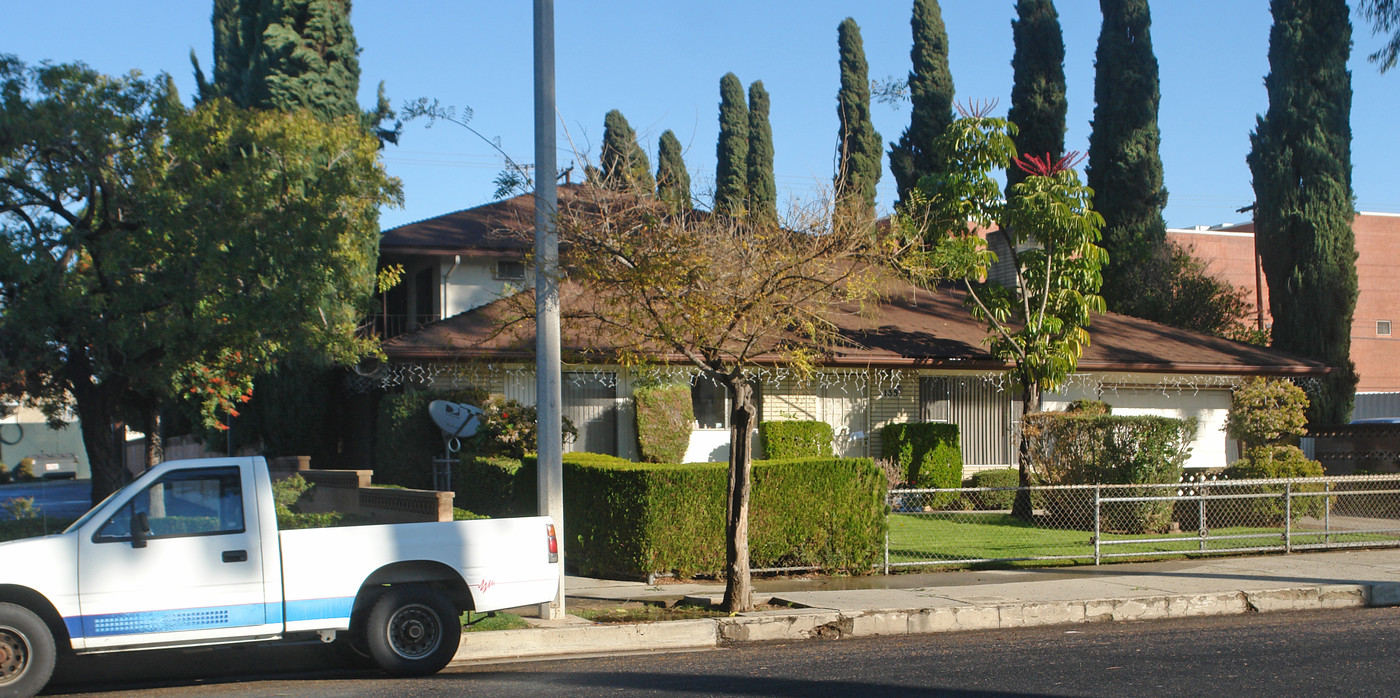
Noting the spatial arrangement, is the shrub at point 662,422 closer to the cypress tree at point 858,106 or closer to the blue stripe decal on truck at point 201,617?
the blue stripe decal on truck at point 201,617

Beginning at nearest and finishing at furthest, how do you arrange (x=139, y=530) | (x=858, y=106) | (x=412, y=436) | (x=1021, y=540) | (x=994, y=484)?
(x=139, y=530) < (x=1021, y=540) < (x=412, y=436) < (x=994, y=484) < (x=858, y=106)

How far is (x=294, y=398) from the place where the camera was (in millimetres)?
21812

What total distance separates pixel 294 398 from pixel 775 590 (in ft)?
42.1

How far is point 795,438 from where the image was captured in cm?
2020

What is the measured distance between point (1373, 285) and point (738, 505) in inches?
1869

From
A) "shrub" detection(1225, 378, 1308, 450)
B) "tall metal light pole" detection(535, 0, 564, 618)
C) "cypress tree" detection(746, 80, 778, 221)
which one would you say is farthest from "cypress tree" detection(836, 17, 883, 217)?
"tall metal light pole" detection(535, 0, 564, 618)

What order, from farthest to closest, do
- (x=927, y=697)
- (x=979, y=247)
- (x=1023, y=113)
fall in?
(x=1023, y=113) < (x=979, y=247) < (x=927, y=697)

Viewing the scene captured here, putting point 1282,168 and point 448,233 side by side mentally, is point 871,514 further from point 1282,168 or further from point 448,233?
point 1282,168

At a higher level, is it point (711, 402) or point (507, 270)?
point (507, 270)

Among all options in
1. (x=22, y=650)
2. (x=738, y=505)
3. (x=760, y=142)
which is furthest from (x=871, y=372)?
(x=760, y=142)

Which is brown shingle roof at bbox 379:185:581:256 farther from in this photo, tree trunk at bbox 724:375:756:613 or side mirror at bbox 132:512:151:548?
side mirror at bbox 132:512:151:548

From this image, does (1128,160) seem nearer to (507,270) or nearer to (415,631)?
(507,270)


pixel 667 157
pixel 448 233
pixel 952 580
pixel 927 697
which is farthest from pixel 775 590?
pixel 667 157

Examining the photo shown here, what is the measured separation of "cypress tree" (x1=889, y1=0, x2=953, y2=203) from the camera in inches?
1435
